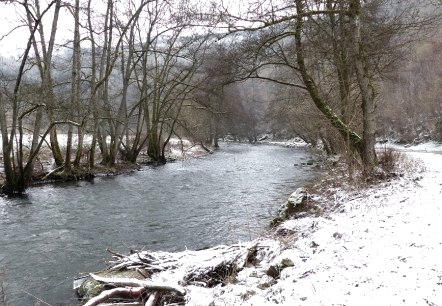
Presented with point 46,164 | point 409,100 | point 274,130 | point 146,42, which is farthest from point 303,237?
point 274,130

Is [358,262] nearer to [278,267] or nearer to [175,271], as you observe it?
[278,267]

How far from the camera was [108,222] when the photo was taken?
10523mm

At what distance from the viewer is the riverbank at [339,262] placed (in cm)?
354

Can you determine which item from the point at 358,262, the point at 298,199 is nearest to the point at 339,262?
the point at 358,262

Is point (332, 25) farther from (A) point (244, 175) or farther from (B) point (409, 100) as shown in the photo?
(B) point (409, 100)

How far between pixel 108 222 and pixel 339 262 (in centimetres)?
763

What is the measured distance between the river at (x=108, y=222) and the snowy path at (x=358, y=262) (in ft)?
→ 8.13

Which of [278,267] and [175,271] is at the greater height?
[278,267]

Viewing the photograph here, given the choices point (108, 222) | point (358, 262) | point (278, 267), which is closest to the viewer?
point (358, 262)

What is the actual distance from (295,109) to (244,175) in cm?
490

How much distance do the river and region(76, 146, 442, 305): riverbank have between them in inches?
70.7

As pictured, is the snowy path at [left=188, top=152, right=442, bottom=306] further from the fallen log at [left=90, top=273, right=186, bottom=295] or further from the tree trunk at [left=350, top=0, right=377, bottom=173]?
the tree trunk at [left=350, top=0, right=377, bottom=173]

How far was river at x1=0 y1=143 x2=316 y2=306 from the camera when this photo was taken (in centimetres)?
704

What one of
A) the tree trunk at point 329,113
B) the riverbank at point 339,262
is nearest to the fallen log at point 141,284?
the riverbank at point 339,262
